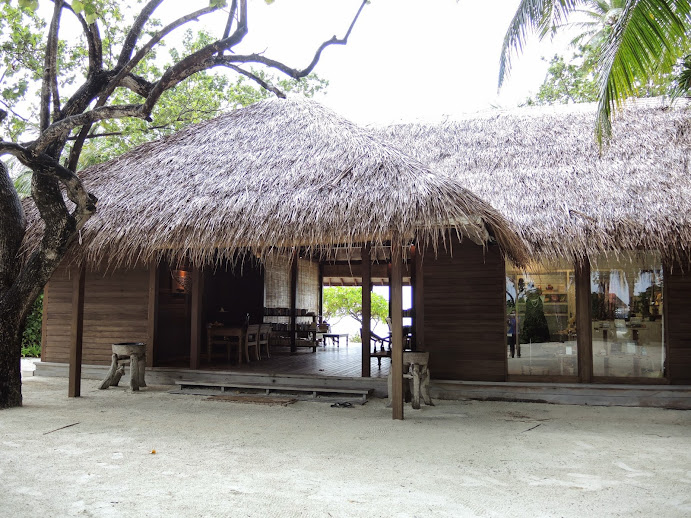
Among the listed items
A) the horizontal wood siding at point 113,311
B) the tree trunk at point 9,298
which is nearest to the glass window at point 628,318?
the horizontal wood siding at point 113,311

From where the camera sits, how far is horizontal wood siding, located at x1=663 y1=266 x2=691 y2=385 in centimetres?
713

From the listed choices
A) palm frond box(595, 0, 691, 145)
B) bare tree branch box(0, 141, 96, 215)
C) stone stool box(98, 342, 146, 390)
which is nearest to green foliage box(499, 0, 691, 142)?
palm frond box(595, 0, 691, 145)

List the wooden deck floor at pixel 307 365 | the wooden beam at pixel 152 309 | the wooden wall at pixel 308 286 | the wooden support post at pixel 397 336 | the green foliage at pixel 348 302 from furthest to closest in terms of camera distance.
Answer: the green foliage at pixel 348 302 → the wooden wall at pixel 308 286 → the wooden beam at pixel 152 309 → the wooden deck floor at pixel 307 365 → the wooden support post at pixel 397 336

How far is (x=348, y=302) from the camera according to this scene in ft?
63.8

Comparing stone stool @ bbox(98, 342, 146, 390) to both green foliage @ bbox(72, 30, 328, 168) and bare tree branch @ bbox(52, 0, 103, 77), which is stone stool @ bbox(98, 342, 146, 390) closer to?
bare tree branch @ bbox(52, 0, 103, 77)

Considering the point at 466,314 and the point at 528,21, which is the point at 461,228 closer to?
the point at 466,314

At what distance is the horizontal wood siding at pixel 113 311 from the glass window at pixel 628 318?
6.68 metres

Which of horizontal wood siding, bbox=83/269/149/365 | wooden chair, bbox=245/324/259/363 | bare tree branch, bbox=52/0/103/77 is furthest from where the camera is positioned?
wooden chair, bbox=245/324/259/363

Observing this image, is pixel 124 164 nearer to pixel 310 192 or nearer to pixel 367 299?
pixel 310 192

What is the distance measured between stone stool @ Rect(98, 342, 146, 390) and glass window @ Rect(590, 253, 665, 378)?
6.19 metres

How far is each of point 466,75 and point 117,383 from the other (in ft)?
81.3

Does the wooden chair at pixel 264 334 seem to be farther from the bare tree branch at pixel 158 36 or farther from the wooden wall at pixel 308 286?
the bare tree branch at pixel 158 36

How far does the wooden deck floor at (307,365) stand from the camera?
810 cm

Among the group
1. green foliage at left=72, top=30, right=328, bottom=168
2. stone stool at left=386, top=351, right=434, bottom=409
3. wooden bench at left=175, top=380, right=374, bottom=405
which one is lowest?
wooden bench at left=175, top=380, right=374, bottom=405
